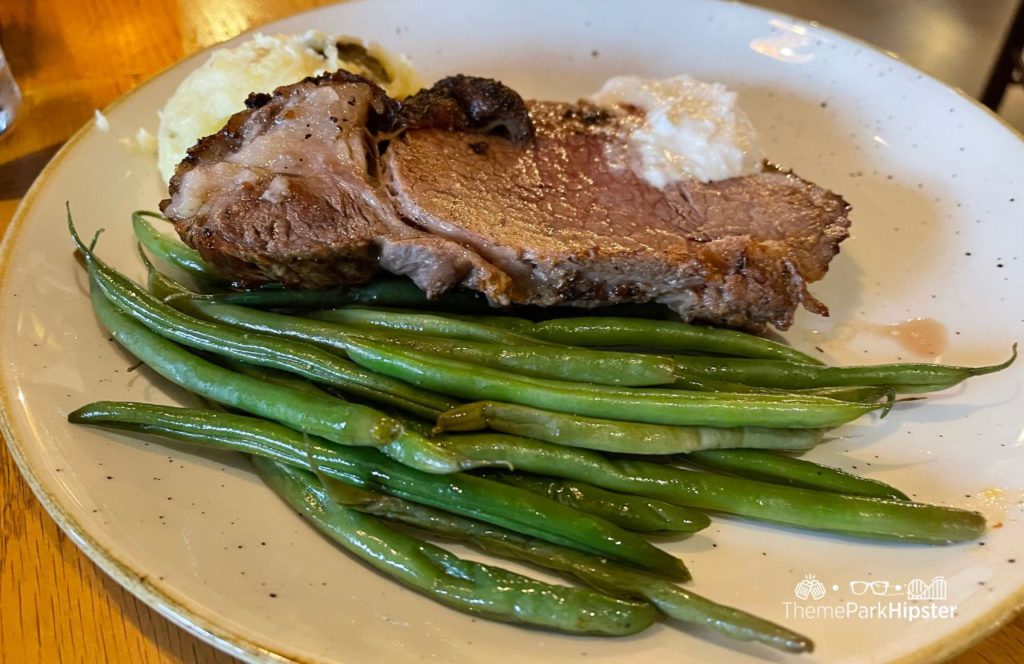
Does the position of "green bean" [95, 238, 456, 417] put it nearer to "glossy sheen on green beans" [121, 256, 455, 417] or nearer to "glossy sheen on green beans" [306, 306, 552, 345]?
"glossy sheen on green beans" [121, 256, 455, 417]

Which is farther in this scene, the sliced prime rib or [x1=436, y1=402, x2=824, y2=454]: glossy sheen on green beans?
the sliced prime rib

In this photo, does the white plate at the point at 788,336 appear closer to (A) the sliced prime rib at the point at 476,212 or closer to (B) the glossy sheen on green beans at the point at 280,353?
(B) the glossy sheen on green beans at the point at 280,353

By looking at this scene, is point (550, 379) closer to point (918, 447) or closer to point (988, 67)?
point (918, 447)

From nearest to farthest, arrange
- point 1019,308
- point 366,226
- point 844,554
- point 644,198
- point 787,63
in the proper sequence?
point 844,554 → point 366,226 → point 1019,308 → point 644,198 → point 787,63

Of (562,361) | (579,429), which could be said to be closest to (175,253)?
(562,361)

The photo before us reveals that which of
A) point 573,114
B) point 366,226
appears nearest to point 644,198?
point 573,114

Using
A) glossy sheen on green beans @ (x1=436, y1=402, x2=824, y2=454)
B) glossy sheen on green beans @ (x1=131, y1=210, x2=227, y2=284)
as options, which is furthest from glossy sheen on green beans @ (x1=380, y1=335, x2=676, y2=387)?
glossy sheen on green beans @ (x1=131, y1=210, x2=227, y2=284)
